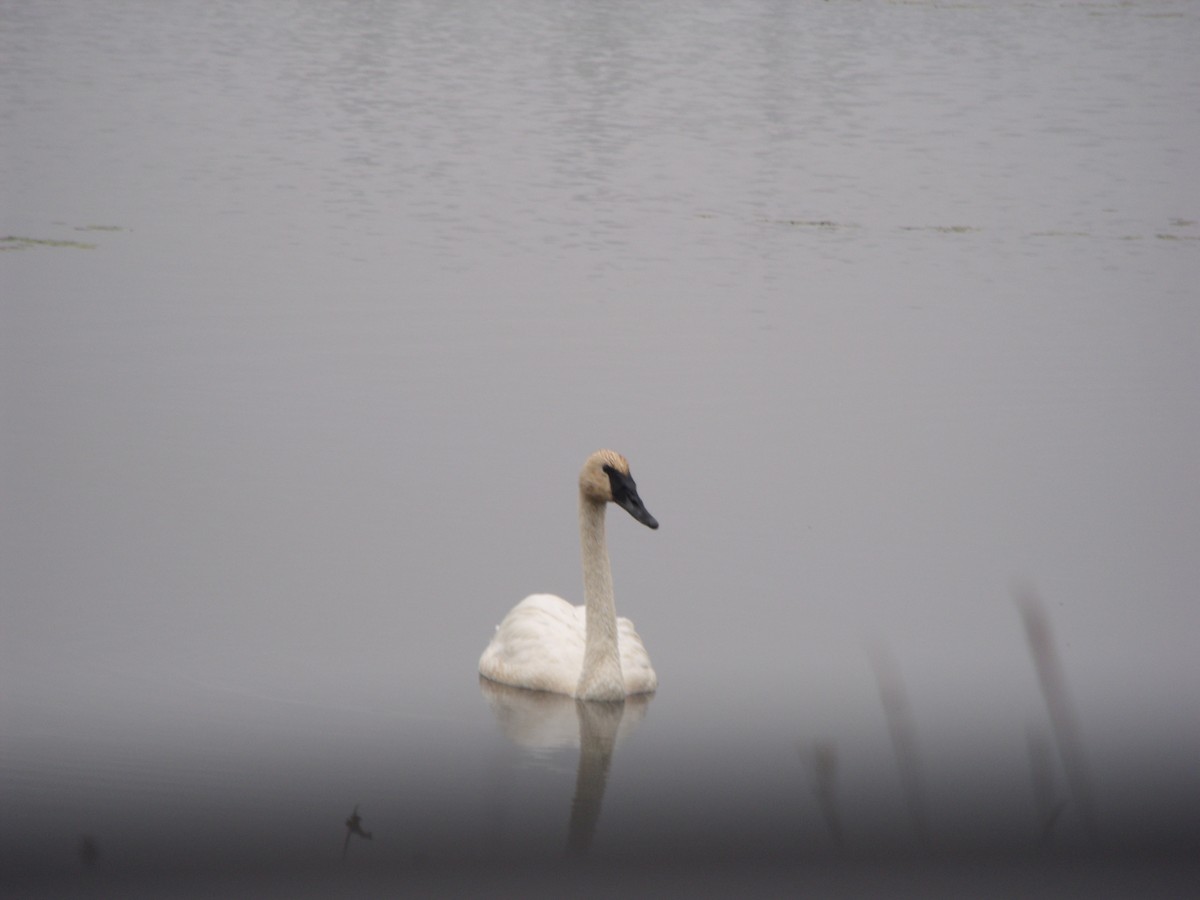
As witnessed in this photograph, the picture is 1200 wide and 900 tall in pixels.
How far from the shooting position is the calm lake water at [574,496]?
4.21 meters

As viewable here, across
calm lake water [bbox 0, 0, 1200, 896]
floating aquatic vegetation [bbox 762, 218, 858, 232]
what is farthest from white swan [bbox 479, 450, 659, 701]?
floating aquatic vegetation [bbox 762, 218, 858, 232]

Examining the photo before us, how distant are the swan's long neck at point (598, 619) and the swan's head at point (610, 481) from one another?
0.24 ft

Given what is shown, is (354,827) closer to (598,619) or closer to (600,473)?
(598,619)

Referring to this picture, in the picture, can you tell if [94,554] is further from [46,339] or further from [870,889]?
[870,889]

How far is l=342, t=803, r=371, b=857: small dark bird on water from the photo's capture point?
412cm

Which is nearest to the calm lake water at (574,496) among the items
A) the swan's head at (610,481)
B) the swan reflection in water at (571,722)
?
the swan reflection in water at (571,722)

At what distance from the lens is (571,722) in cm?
598

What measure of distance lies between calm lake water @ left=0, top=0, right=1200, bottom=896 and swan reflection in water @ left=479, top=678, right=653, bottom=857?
24mm

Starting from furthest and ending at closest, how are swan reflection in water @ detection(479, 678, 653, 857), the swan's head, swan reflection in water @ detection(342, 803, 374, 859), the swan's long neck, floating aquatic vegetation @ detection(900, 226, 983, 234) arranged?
floating aquatic vegetation @ detection(900, 226, 983, 234), the swan's head, the swan's long neck, swan reflection in water @ detection(479, 678, 653, 857), swan reflection in water @ detection(342, 803, 374, 859)

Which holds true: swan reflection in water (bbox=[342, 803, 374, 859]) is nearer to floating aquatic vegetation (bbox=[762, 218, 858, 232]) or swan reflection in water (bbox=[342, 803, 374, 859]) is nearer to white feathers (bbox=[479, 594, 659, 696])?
white feathers (bbox=[479, 594, 659, 696])

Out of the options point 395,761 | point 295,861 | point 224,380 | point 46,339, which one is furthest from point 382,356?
point 295,861

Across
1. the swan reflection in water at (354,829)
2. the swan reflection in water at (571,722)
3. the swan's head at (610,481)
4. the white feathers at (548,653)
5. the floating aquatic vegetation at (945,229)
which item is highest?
the floating aquatic vegetation at (945,229)

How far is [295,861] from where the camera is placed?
13.3ft

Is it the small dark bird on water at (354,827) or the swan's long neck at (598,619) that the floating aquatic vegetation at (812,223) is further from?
the small dark bird on water at (354,827)
